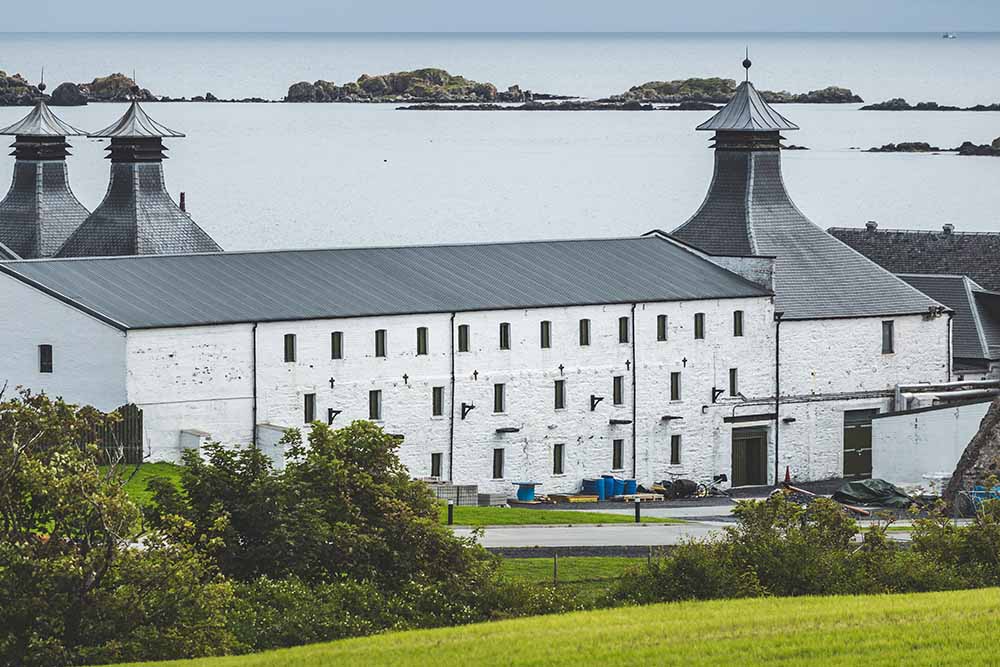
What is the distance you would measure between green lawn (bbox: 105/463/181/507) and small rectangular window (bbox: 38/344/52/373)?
4499 millimetres

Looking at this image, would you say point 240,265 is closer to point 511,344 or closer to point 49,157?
point 511,344

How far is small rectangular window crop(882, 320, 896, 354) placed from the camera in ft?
286

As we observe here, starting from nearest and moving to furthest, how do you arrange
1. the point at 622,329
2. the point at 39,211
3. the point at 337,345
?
the point at 337,345 < the point at 622,329 < the point at 39,211

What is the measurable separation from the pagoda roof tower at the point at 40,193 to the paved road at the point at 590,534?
1437 inches

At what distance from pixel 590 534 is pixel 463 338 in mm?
17129

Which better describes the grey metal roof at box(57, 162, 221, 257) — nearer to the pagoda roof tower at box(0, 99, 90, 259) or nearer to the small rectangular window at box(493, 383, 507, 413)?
the pagoda roof tower at box(0, 99, 90, 259)

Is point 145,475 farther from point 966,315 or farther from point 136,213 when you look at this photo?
point 966,315

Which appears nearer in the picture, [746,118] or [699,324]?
[699,324]

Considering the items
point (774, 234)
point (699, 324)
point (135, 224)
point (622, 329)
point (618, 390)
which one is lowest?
point (618, 390)

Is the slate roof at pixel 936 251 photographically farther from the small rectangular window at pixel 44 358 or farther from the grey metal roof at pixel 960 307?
the small rectangular window at pixel 44 358

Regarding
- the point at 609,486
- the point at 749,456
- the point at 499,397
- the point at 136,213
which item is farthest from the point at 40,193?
the point at 749,456

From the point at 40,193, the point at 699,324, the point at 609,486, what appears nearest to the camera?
the point at 609,486

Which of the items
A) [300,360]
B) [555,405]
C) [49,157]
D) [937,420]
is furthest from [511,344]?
[49,157]

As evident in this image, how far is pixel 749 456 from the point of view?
83750 mm
